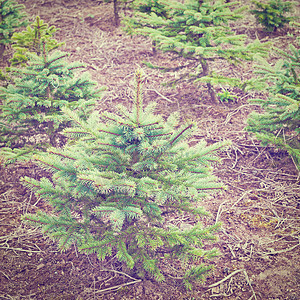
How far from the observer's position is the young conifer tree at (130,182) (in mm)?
2123

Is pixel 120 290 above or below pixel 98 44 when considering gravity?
below

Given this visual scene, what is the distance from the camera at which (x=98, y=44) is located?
7289 mm

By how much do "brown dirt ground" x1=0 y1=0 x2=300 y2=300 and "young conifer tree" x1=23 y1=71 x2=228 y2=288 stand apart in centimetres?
50

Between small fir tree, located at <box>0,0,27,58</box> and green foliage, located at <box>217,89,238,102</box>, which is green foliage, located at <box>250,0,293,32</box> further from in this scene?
small fir tree, located at <box>0,0,27,58</box>

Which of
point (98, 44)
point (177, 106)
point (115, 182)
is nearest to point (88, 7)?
point (98, 44)

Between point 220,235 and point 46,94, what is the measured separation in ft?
9.12

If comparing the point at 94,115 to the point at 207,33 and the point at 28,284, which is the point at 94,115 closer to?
the point at 28,284

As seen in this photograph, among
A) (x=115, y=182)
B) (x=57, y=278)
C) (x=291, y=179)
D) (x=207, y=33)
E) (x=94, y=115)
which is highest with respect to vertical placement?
(x=207, y=33)

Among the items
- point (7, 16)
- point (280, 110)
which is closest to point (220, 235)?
point (280, 110)

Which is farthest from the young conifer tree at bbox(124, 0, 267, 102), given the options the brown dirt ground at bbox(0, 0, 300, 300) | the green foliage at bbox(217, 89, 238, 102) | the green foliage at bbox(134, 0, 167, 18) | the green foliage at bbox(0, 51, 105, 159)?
the green foliage at bbox(0, 51, 105, 159)

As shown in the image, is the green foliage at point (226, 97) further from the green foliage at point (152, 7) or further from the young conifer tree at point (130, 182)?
the young conifer tree at point (130, 182)

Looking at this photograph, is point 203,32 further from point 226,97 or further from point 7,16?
point 7,16

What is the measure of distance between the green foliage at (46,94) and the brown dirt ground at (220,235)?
102cm

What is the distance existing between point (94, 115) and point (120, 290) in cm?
166
